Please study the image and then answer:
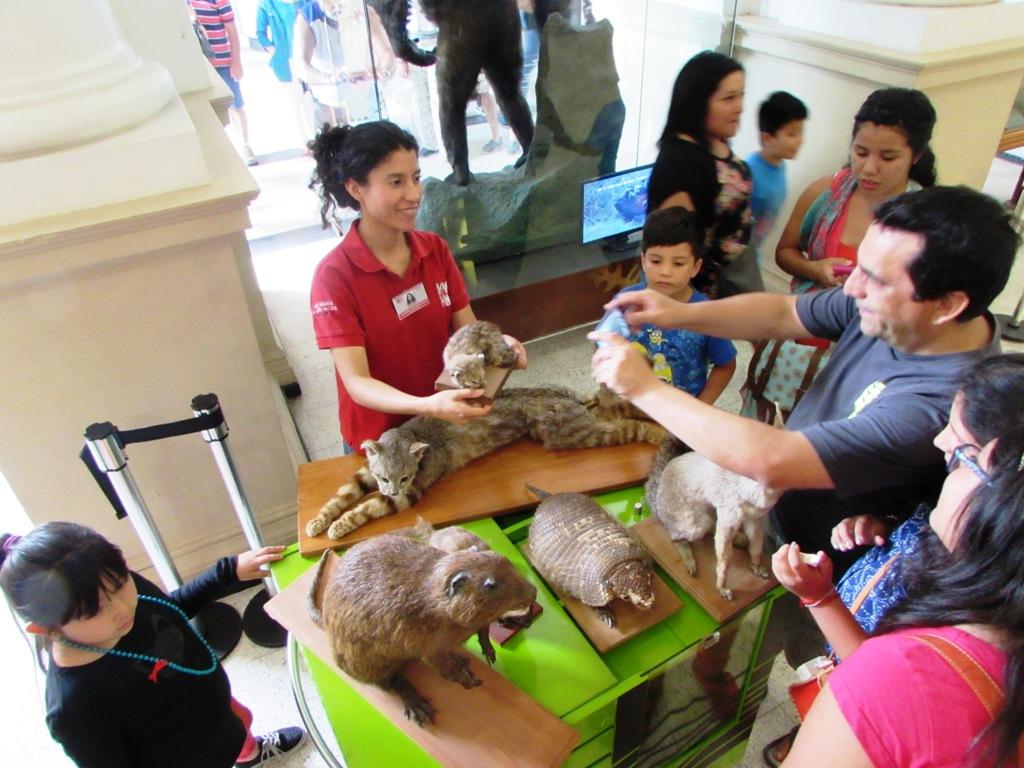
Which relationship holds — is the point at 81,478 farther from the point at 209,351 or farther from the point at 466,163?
the point at 466,163

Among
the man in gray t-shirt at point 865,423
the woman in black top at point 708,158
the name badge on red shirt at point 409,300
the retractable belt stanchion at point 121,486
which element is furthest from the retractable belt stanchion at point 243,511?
the woman in black top at point 708,158

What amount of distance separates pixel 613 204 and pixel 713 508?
277 cm

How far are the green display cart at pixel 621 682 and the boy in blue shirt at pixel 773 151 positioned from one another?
65.6 inches

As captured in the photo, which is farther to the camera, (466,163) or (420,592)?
(466,163)

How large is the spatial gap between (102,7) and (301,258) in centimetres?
330

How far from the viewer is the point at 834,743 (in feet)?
3.36

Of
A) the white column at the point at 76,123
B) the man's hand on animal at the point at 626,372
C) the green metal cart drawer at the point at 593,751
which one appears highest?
the white column at the point at 76,123

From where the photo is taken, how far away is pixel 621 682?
151cm

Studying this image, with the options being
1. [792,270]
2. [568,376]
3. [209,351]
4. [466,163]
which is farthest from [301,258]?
[792,270]

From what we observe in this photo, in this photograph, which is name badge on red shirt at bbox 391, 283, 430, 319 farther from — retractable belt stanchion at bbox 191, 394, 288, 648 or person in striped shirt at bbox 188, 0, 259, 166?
person in striped shirt at bbox 188, 0, 259, 166

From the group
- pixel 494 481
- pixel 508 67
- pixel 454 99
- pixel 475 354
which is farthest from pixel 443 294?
pixel 508 67

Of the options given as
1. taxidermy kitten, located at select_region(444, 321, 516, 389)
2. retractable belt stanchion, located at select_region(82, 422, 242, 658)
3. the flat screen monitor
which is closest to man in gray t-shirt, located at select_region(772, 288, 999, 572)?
taxidermy kitten, located at select_region(444, 321, 516, 389)

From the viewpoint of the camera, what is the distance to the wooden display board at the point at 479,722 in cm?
133

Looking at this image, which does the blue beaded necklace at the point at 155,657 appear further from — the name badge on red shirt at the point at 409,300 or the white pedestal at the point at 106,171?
the white pedestal at the point at 106,171
